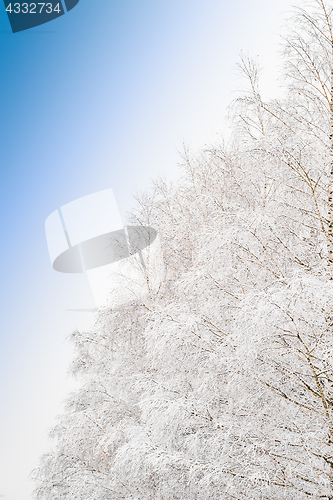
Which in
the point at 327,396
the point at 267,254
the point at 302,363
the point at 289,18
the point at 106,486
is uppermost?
the point at 289,18

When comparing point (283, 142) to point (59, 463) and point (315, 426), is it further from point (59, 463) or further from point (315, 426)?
point (59, 463)

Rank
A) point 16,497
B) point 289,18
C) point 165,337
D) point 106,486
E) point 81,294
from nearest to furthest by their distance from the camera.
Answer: point 165,337 → point 289,18 → point 106,486 → point 81,294 → point 16,497

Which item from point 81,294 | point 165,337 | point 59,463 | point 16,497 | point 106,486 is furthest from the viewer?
point 16,497

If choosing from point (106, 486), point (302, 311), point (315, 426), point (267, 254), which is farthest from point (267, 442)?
point (106, 486)

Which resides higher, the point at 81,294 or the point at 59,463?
the point at 81,294

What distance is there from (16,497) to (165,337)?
3007cm

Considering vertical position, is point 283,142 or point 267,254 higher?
point 283,142

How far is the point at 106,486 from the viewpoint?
25.8 ft

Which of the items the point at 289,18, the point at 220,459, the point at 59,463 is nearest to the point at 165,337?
the point at 220,459

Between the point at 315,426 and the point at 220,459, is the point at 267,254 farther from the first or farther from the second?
the point at 220,459

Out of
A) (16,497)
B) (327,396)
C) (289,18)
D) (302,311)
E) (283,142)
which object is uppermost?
(289,18)

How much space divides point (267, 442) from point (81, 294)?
8149 mm

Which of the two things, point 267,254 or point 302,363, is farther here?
point 267,254

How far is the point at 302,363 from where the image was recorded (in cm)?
454
